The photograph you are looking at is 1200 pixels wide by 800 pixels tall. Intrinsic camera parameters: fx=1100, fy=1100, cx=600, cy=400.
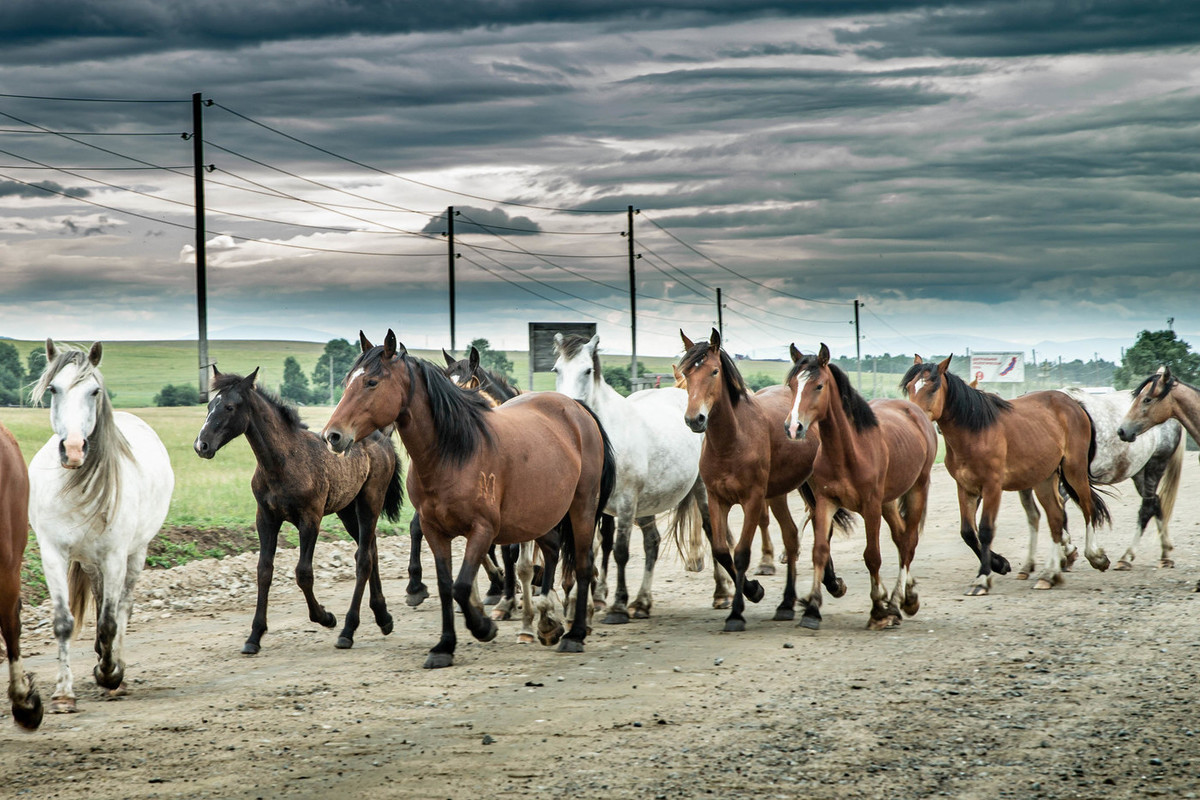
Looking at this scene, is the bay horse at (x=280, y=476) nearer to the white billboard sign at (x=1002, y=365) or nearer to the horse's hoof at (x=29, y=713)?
the horse's hoof at (x=29, y=713)

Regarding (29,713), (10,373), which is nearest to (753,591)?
(29,713)

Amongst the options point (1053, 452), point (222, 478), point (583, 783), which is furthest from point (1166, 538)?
point (222, 478)

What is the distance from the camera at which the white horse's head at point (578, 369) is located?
10.1 m

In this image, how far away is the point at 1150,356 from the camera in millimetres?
53750

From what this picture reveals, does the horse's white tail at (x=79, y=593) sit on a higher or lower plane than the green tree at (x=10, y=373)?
lower

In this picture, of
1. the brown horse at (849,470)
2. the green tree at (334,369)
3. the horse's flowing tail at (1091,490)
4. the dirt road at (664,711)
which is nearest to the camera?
the dirt road at (664,711)

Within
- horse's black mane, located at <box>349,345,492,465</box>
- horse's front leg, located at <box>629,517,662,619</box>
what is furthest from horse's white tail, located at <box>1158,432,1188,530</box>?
horse's black mane, located at <box>349,345,492,465</box>

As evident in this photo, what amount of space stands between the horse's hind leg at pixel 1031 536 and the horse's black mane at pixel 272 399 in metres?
7.68

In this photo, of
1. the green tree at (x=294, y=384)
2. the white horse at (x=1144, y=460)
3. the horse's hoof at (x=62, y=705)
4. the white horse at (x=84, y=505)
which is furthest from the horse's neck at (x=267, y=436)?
the green tree at (x=294, y=384)

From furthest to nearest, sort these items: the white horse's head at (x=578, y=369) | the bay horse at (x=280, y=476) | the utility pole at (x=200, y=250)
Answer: the utility pole at (x=200, y=250) < the white horse's head at (x=578, y=369) < the bay horse at (x=280, y=476)

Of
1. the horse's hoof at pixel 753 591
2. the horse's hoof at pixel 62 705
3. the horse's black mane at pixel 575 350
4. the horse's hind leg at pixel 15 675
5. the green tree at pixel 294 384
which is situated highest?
the green tree at pixel 294 384

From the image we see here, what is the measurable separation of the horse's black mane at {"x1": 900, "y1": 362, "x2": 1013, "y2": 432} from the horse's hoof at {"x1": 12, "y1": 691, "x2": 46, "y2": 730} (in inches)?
330

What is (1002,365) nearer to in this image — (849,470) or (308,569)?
(849,470)

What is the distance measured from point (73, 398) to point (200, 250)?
2044 centimetres
